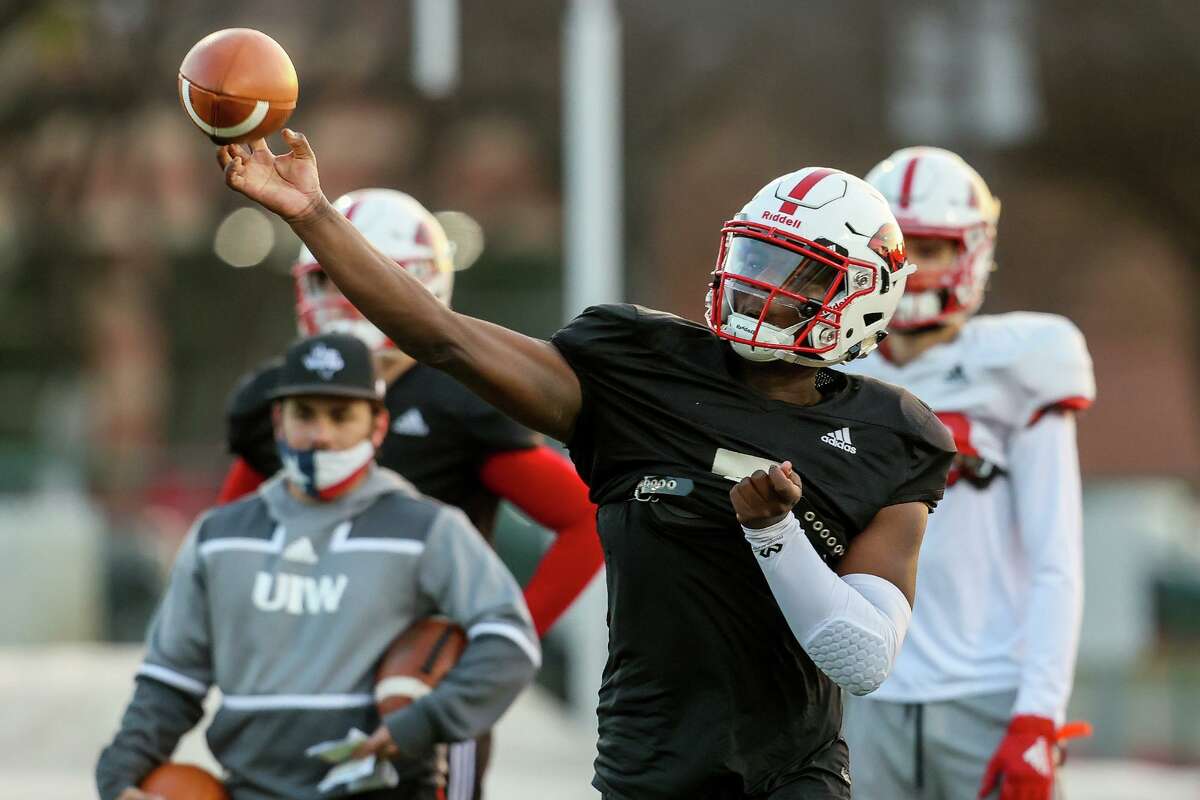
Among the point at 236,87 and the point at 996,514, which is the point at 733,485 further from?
the point at 996,514

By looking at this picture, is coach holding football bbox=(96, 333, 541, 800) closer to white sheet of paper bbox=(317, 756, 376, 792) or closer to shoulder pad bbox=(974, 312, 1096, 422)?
white sheet of paper bbox=(317, 756, 376, 792)

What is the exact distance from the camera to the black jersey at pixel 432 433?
5.79 metres

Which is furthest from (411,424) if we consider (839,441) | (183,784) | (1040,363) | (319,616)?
(839,441)

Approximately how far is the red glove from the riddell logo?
174cm

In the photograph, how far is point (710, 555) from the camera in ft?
13.9

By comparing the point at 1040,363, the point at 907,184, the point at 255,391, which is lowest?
the point at 255,391

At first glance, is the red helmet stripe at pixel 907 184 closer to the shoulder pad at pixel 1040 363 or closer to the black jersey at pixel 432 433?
the shoulder pad at pixel 1040 363

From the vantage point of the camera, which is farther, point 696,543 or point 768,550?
point 696,543

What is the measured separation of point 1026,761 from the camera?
529cm

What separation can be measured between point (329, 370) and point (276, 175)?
1709 millimetres

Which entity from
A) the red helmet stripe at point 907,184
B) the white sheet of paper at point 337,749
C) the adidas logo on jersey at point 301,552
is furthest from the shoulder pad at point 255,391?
the red helmet stripe at point 907,184

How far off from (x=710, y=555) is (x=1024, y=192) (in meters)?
22.4

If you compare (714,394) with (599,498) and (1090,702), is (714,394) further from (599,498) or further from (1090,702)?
(1090,702)

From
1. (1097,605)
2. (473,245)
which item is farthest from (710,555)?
(473,245)
